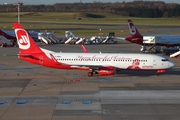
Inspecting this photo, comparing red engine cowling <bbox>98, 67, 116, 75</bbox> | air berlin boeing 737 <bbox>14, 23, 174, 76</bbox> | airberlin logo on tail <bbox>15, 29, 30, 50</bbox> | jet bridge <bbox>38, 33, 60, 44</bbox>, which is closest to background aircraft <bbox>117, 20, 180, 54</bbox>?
jet bridge <bbox>38, 33, 60, 44</bbox>

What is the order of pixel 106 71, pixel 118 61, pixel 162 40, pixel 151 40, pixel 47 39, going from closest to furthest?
pixel 106 71 → pixel 118 61 → pixel 151 40 → pixel 162 40 → pixel 47 39

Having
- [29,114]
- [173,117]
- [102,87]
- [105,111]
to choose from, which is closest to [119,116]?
[105,111]

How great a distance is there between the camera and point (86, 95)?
36.6m

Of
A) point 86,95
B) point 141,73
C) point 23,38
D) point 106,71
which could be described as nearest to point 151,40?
point 141,73

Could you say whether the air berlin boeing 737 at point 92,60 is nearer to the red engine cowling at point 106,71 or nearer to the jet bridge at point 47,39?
the red engine cowling at point 106,71

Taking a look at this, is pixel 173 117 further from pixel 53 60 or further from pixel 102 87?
pixel 53 60

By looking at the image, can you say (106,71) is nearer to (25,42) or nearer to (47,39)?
(25,42)

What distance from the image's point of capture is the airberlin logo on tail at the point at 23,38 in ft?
155

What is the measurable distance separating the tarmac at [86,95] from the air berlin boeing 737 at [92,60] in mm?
1360

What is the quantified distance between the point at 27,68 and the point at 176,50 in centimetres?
3369

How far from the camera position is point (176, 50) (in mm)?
72375

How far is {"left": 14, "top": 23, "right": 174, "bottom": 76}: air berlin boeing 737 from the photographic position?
152ft

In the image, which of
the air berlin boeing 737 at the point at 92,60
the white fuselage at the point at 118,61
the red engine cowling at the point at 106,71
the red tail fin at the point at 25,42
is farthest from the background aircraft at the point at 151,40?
the red tail fin at the point at 25,42

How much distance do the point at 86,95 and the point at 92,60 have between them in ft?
36.5
